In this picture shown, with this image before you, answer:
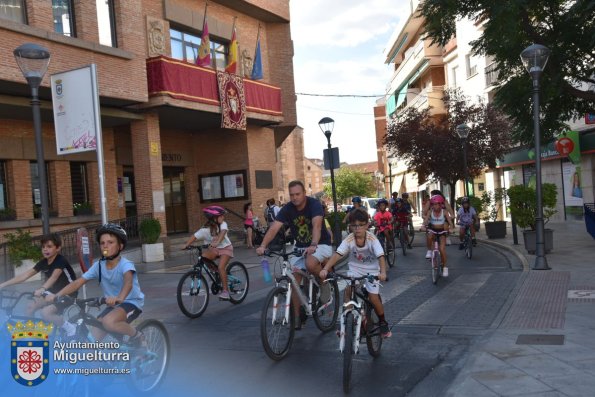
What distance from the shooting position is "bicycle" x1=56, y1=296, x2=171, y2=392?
451cm

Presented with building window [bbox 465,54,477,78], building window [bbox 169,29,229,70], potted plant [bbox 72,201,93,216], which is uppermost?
building window [bbox 465,54,477,78]

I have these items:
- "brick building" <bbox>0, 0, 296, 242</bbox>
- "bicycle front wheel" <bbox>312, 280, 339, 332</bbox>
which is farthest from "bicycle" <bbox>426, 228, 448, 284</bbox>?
"brick building" <bbox>0, 0, 296, 242</bbox>

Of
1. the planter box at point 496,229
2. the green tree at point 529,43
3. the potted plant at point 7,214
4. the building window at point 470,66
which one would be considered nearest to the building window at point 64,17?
the potted plant at point 7,214

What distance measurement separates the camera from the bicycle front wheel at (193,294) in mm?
8406

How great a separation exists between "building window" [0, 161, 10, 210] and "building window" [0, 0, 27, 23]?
14.9ft

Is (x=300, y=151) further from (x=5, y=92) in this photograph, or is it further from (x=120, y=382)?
(x=120, y=382)

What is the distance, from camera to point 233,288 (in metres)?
9.41

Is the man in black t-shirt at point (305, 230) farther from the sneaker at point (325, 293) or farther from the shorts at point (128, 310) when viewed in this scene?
the shorts at point (128, 310)

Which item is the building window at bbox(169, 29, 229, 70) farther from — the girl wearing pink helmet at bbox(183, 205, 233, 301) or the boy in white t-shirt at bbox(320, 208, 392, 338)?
the boy in white t-shirt at bbox(320, 208, 392, 338)

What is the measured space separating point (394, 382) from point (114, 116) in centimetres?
1458

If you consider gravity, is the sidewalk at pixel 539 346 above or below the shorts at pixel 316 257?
below

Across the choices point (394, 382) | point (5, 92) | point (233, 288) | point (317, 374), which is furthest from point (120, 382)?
point (5, 92)

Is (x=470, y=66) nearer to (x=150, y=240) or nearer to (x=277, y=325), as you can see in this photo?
(x=150, y=240)

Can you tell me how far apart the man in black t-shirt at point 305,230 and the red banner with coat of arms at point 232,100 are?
14.1 meters
